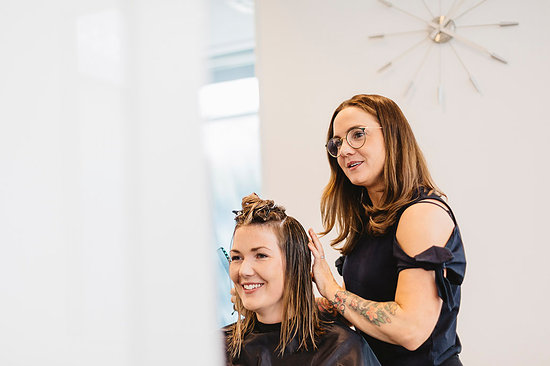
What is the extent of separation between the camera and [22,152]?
0.29m

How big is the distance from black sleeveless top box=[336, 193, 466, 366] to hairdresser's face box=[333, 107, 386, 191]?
168mm

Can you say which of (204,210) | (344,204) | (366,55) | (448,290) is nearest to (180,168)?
(204,210)

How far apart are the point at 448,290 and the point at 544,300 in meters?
1.30

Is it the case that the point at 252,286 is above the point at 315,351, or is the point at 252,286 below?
above

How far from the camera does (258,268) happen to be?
1.64 m

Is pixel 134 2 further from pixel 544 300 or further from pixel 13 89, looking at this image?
pixel 544 300

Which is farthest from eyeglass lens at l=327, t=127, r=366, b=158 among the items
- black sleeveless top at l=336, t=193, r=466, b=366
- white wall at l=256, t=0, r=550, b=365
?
white wall at l=256, t=0, r=550, b=365

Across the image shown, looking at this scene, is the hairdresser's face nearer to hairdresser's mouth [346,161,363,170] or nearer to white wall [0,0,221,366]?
hairdresser's mouth [346,161,363,170]

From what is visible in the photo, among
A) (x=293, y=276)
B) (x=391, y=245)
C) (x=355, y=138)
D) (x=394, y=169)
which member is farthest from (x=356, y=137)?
(x=293, y=276)

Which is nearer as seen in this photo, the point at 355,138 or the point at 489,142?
the point at 355,138

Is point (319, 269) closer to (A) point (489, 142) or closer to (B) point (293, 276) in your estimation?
(B) point (293, 276)

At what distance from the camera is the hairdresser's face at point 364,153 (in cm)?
172

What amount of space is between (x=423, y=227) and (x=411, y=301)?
8.2 inches

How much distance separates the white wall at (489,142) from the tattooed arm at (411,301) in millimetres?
1245
